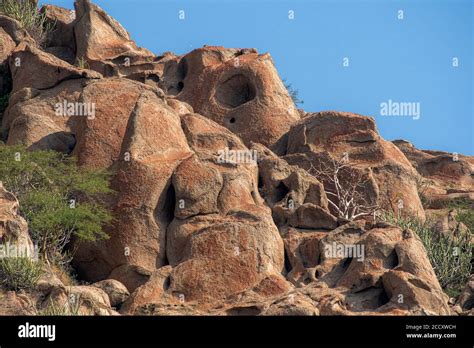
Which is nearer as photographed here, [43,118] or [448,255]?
[448,255]

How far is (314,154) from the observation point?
33.4 meters

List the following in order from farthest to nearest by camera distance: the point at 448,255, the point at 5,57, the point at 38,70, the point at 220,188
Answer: the point at 5,57, the point at 38,70, the point at 448,255, the point at 220,188

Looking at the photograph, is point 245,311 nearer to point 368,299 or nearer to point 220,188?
point 368,299

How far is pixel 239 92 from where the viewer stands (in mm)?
37094

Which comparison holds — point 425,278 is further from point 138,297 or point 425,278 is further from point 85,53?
point 85,53

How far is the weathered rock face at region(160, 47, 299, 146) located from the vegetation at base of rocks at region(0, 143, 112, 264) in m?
7.04

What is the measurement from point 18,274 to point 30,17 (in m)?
19.8

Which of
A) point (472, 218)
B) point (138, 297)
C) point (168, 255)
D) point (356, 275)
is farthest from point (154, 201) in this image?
point (472, 218)

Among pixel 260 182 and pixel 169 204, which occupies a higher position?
pixel 260 182

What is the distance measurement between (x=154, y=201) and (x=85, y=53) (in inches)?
515

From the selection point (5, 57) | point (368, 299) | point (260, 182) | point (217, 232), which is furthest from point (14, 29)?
point (368, 299)

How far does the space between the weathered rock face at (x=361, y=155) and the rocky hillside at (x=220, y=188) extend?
4 cm

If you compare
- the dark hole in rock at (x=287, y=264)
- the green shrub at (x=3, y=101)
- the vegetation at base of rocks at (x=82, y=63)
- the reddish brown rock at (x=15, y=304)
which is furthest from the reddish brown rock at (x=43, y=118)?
the reddish brown rock at (x=15, y=304)

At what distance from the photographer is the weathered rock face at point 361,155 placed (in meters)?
33.0
